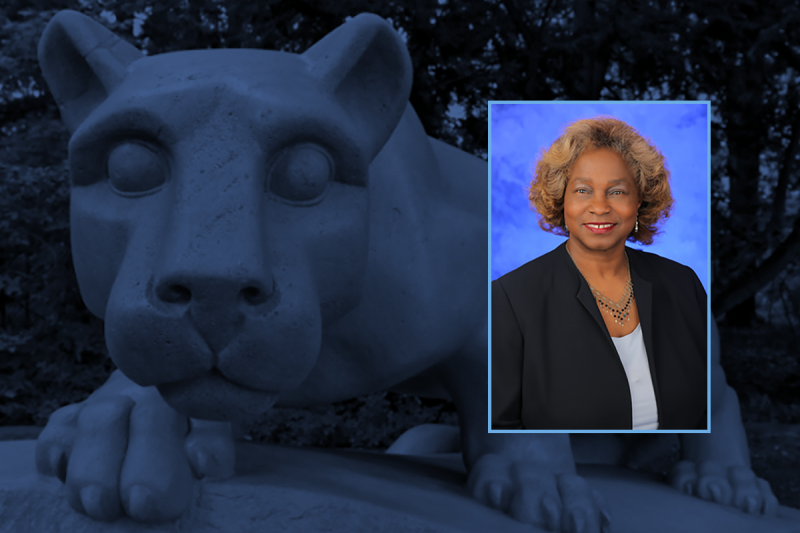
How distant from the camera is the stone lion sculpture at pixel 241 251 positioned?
1186 mm

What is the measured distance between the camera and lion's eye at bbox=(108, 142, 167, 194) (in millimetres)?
1257

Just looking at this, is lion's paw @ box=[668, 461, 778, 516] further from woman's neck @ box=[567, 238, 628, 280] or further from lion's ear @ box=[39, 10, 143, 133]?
lion's ear @ box=[39, 10, 143, 133]

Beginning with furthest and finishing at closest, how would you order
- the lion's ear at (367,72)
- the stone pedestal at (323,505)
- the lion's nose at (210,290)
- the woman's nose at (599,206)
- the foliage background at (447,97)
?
the foliage background at (447,97) → the woman's nose at (599,206) → the stone pedestal at (323,505) → the lion's ear at (367,72) → the lion's nose at (210,290)

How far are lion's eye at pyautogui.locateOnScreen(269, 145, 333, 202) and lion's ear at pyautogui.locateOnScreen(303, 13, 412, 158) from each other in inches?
5.1

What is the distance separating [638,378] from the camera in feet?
6.14

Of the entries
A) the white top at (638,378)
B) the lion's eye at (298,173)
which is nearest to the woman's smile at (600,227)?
the white top at (638,378)

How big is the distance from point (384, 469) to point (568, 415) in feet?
1.59

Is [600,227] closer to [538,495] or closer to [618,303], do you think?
[618,303]

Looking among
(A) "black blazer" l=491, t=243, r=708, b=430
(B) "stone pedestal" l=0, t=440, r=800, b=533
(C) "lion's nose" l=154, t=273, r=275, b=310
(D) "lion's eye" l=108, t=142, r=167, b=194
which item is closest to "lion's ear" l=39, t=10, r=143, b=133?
(D) "lion's eye" l=108, t=142, r=167, b=194

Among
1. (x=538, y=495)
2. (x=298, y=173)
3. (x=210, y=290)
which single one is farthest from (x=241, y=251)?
(x=538, y=495)

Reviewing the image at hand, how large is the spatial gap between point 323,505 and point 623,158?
1.04 metres

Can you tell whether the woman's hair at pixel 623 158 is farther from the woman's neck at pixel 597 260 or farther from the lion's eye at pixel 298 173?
the lion's eye at pixel 298 173

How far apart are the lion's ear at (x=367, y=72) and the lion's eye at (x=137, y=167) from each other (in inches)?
12.3

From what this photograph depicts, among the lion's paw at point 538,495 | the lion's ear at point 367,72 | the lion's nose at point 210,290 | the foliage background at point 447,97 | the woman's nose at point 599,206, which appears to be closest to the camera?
the lion's nose at point 210,290
